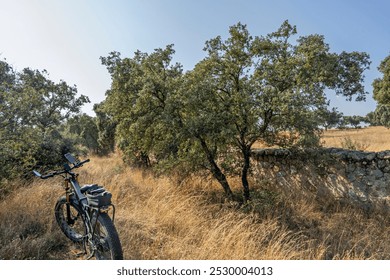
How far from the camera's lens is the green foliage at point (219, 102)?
6066mm

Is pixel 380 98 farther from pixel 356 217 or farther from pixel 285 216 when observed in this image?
pixel 285 216

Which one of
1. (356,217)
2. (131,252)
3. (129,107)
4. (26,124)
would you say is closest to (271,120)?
(356,217)

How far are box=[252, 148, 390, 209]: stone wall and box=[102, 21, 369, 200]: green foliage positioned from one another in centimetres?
151

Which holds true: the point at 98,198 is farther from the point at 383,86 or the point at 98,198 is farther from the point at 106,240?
the point at 383,86

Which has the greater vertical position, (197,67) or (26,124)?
(197,67)

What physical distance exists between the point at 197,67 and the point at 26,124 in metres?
4.76

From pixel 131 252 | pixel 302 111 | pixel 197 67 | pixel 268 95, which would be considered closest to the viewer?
pixel 131 252

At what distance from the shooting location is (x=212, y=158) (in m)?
7.26

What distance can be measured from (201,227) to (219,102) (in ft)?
11.8

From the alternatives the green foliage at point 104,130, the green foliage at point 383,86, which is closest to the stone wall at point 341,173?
the green foliage at point 383,86

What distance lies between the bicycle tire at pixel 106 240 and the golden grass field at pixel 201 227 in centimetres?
54

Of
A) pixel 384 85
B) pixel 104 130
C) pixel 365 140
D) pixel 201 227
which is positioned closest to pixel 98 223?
pixel 201 227

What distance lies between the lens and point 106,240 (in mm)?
2846

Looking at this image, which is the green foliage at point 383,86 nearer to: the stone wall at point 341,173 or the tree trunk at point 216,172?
the stone wall at point 341,173
